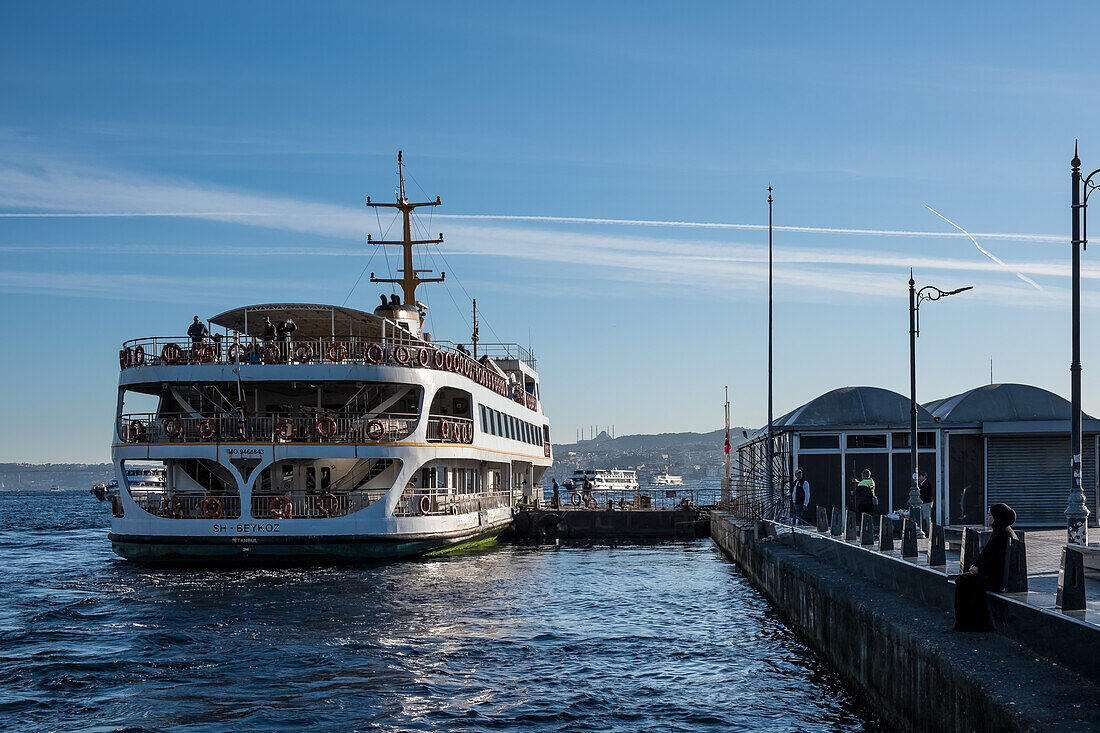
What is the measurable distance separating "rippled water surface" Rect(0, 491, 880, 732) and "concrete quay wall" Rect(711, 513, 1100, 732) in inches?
24.7

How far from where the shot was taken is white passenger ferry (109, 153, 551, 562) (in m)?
26.5

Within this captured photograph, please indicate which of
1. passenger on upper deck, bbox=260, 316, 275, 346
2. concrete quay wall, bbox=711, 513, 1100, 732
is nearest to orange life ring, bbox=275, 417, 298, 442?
passenger on upper deck, bbox=260, 316, 275, 346

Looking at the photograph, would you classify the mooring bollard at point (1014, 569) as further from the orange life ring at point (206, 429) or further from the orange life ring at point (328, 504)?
the orange life ring at point (206, 429)

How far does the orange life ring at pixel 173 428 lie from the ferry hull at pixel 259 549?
8.71ft

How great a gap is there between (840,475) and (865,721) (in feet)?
61.1

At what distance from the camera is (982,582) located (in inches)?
400

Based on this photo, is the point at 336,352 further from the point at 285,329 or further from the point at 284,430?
the point at 284,430

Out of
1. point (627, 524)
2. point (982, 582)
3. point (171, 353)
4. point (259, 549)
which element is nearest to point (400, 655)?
point (982, 582)

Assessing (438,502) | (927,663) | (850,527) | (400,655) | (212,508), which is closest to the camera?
(927,663)

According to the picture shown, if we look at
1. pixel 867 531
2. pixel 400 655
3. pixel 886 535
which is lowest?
pixel 400 655

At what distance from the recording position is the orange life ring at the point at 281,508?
2639cm

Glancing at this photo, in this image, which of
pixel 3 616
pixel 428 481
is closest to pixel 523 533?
pixel 428 481

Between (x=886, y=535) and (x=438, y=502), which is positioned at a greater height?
(x=886, y=535)

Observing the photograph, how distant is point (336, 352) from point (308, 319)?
3685mm
